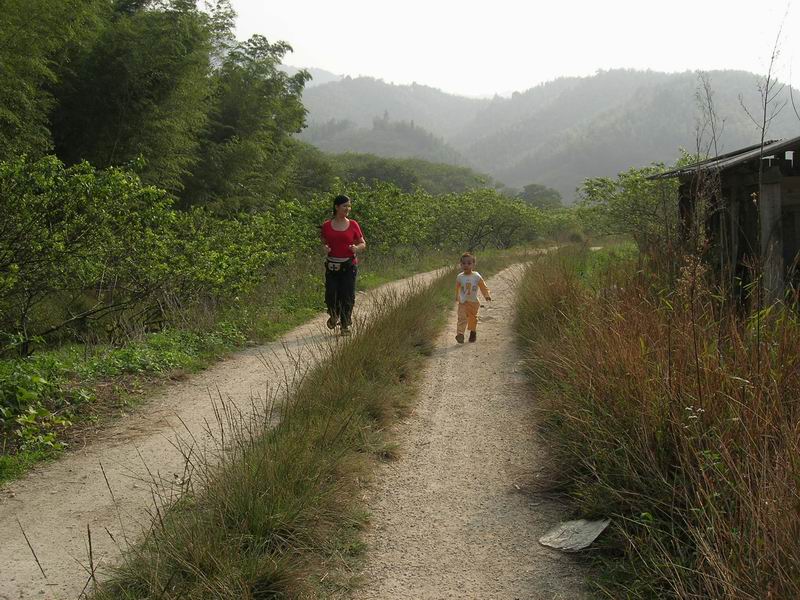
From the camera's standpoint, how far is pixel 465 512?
357cm

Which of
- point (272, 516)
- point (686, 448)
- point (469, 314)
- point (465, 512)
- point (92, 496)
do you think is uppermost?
point (469, 314)

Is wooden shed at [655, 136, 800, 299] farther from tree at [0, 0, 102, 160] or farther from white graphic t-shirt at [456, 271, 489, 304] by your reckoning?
tree at [0, 0, 102, 160]

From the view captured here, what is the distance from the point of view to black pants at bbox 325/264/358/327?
8.01 meters

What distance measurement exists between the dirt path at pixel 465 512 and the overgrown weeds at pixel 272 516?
0.20 meters

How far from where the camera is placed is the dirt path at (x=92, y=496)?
9.14 feet

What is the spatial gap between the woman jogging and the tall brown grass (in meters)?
3.60

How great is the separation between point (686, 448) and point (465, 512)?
1.25m

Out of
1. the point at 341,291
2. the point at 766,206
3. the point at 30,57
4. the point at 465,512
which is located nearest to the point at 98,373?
the point at 341,291

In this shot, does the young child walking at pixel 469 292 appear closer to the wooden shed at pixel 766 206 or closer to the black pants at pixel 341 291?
the black pants at pixel 341 291

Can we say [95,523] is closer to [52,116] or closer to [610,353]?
[610,353]

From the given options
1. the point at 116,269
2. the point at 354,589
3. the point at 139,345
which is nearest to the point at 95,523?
the point at 354,589

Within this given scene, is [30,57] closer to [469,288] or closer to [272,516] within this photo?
[469,288]

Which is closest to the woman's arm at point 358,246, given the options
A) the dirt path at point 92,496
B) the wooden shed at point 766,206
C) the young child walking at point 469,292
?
the young child walking at point 469,292

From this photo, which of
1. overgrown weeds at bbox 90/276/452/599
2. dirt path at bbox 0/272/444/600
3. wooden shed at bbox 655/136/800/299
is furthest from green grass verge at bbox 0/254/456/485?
wooden shed at bbox 655/136/800/299
